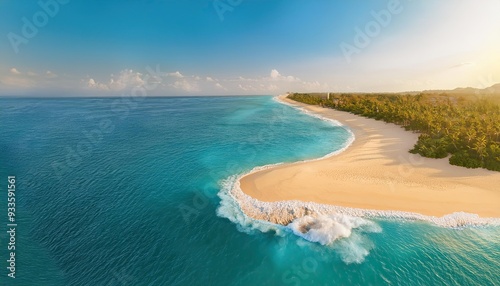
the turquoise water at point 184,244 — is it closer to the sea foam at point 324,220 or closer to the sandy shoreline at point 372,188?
the sea foam at point 324,220

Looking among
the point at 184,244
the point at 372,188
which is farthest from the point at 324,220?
the point at 184,244

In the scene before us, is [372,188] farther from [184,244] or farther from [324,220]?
[184,244]

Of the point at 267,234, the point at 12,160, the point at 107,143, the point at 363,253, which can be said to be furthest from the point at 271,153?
the point at 12,160

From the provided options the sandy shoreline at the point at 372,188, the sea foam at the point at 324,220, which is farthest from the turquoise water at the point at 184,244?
the sandy shoreline at the point at 372,188

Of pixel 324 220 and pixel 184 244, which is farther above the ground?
pixel 324 220

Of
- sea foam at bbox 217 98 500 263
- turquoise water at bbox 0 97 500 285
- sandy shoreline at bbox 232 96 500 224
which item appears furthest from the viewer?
sandy shoreline at bbox 232 96 500 224

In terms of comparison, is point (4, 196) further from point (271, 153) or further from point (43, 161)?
point (271, 153)

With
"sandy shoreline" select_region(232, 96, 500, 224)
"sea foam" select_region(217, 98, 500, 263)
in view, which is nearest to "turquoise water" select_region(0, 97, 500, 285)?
"sea foam" select_region(217, 98, 500, 263)


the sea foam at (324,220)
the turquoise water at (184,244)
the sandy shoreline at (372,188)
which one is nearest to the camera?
the turquoise water at (184,244)

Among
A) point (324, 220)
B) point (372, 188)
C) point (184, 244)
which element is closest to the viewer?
point (184, 244)

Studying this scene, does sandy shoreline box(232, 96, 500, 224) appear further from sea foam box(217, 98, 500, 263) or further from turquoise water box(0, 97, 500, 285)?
turquoise water box(0, 97, 500, 285)
